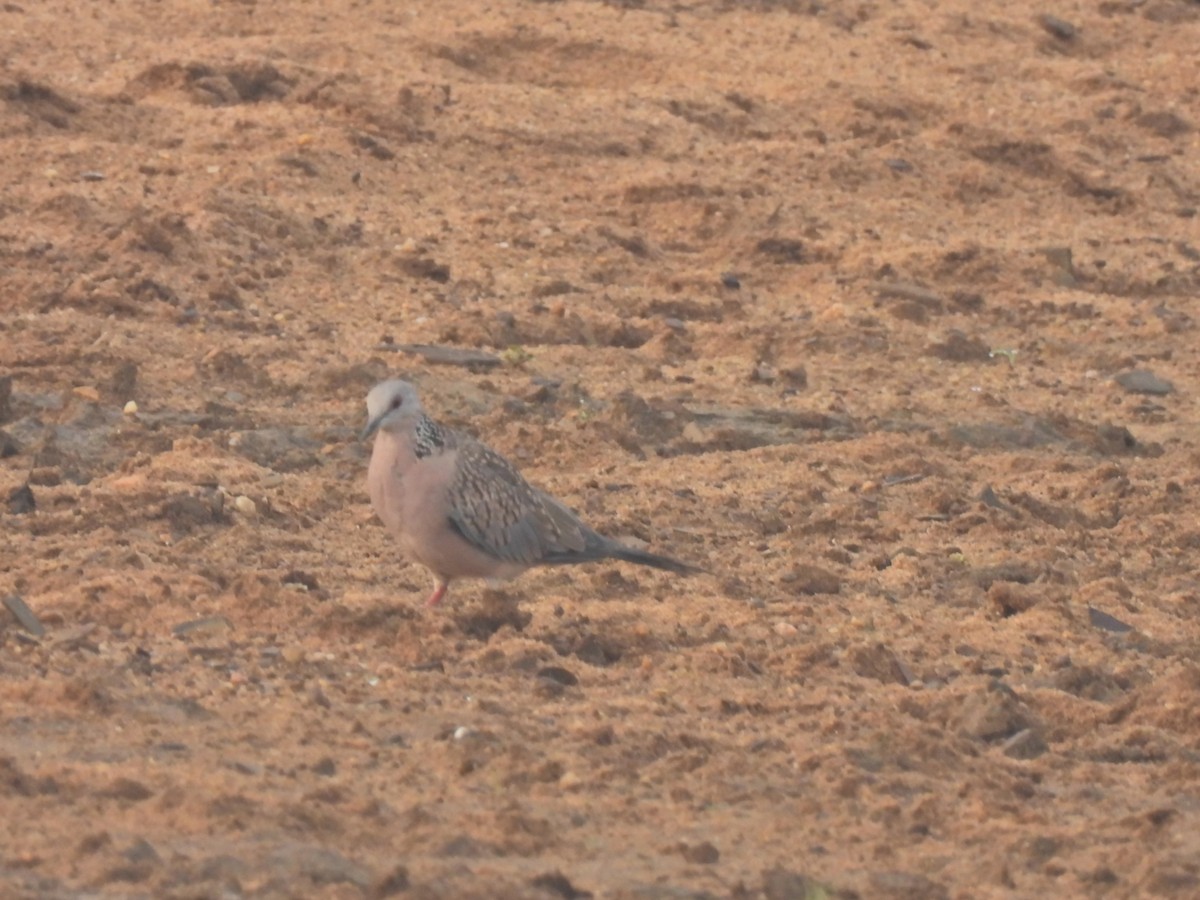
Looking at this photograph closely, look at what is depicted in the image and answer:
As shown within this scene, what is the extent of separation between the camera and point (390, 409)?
6.46 m

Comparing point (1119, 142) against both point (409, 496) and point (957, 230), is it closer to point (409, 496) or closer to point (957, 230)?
point (957, 230)

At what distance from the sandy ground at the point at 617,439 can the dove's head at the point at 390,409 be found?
17.1 inches

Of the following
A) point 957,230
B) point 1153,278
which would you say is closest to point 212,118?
point 957,230

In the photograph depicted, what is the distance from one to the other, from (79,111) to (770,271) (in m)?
3.01

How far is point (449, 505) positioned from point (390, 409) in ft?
0.95

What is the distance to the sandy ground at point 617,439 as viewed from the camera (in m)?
4.84

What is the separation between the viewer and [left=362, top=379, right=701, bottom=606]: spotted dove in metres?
6.41

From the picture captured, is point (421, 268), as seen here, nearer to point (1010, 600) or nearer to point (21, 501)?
point (21, 501)

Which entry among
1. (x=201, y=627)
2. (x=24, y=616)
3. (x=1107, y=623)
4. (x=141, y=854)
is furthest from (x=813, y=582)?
(x=141, y=854)

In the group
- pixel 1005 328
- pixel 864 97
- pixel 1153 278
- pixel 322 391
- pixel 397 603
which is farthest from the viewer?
pixel 864 97

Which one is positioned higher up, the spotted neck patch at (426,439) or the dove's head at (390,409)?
Result: the dove's head at (390,409)

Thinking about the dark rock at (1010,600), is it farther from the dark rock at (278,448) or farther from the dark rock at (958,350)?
the dark rock at (958,350)

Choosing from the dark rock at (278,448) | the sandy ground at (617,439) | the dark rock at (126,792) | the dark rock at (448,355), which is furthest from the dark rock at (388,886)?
the dark rock at (448,355)

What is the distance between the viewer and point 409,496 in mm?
6406
